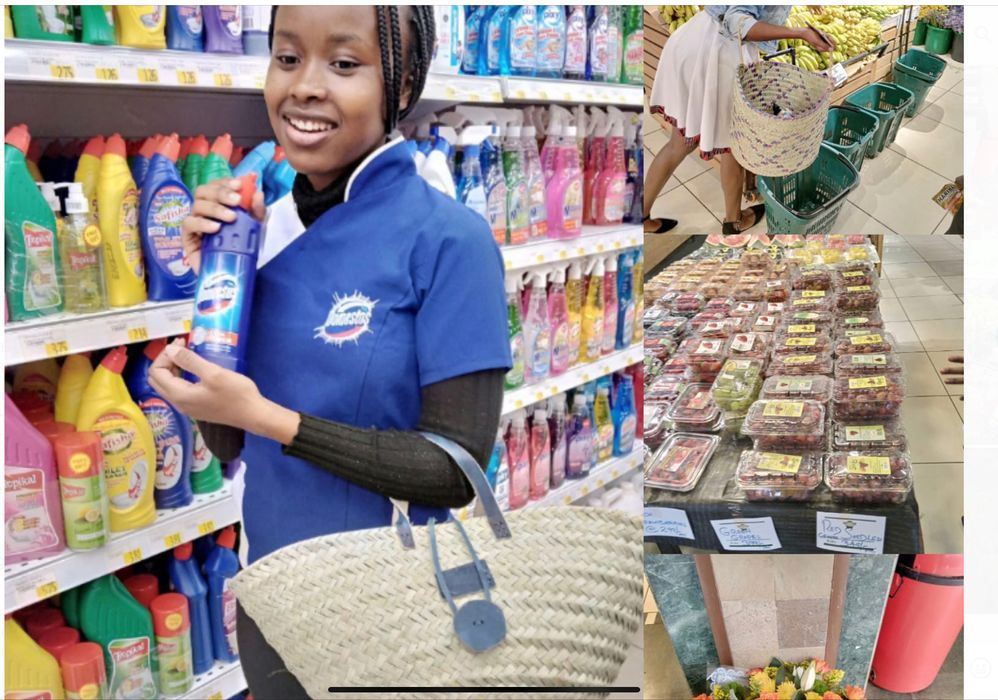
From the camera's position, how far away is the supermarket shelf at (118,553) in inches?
61.0

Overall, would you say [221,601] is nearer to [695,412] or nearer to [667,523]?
[667,523]

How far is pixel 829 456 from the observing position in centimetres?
176

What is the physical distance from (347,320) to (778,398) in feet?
3.04

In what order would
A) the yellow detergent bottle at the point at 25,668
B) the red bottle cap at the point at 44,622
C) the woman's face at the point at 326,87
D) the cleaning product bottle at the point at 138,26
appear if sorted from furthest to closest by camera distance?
the red bottle cap at the point at 44,622 < the yellow detergent bottle at the point at 25,668 < the cleaning product bottle at the point at 138,26 < the woman's face at the point at 326,87

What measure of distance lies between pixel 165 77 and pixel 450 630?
1058 mm

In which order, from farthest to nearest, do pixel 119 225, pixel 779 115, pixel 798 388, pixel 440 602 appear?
pixel 798 388, pixel 779 115, pixel 119 225, pixel 440 602

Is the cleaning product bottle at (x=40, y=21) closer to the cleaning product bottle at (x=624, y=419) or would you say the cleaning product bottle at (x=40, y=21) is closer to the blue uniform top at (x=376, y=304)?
→ the blue uniform top at (x=376, y=304)

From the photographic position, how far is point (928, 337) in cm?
175

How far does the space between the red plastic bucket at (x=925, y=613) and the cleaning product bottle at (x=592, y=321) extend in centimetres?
79

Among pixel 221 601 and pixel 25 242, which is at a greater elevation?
pixel 25 242

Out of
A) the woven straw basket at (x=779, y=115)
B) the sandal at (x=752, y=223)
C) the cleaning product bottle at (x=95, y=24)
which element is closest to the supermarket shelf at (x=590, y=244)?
the sandal at (x=752, y=223)

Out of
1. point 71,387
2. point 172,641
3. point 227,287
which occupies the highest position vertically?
point 227,287

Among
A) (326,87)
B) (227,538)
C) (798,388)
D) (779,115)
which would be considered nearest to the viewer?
(326,87)

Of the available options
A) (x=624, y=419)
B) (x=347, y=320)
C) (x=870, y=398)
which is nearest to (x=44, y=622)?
(x=347, y=320)
